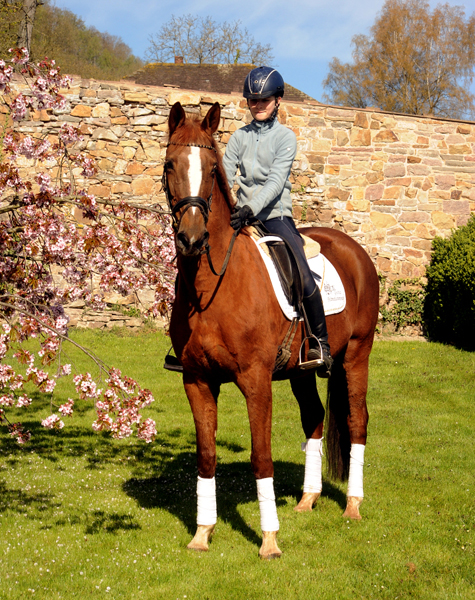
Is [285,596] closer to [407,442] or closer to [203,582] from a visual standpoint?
[203,582]

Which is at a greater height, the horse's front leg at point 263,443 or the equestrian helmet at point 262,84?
the equestrian helmet at point 262,84

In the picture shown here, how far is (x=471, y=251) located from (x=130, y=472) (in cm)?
959

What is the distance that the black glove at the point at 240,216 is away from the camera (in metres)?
4.79

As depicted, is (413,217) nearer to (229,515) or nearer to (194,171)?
(229,515)

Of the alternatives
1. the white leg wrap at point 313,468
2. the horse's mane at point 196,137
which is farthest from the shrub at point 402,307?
the horse's mane at point 196,137

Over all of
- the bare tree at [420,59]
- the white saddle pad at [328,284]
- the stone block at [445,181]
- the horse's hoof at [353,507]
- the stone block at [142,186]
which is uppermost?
the bare tree at [420,59]

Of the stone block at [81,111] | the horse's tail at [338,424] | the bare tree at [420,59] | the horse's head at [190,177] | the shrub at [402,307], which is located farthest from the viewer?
the bare tree at [420,59]

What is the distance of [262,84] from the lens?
5051mm

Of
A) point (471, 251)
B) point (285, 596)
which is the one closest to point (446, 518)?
point (285, 596)

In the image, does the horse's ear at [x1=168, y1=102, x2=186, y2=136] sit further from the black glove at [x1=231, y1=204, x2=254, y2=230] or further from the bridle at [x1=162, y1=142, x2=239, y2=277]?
the black glove at [x1=231, y1=204, x2=254, y2=230]

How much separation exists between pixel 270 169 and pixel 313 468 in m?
3.04

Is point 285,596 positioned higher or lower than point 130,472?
higher

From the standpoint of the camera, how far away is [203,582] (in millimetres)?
4566

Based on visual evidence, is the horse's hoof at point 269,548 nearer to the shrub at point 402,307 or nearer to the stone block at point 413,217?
the shrub at point 402,307
